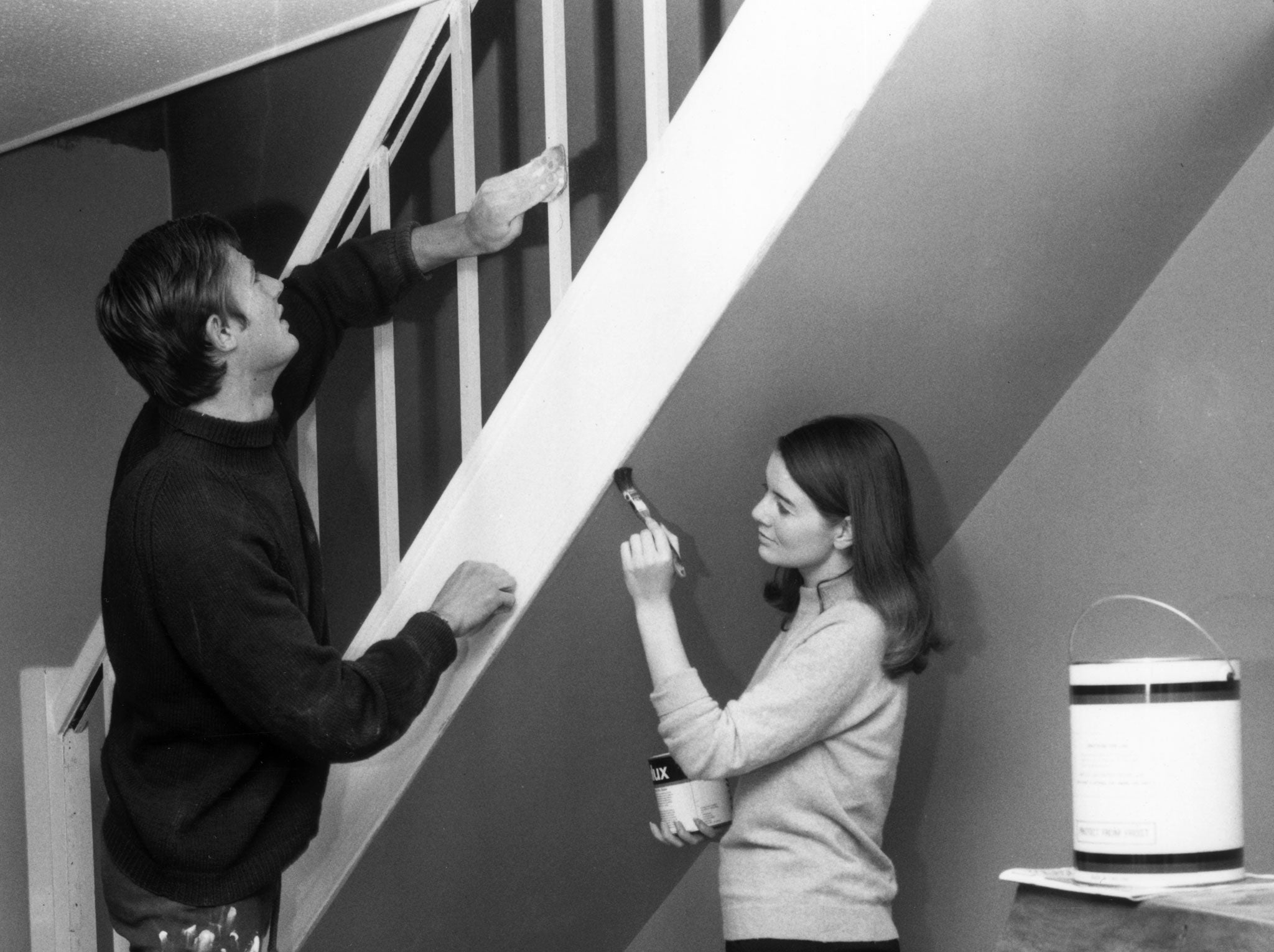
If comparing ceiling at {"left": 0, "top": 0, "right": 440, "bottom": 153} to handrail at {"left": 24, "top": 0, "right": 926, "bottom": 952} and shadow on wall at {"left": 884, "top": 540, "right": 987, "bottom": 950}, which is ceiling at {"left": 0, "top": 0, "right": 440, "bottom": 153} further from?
shadow on wall at {"left": 884, "top": 540, "right": 987, "bottom": 950}

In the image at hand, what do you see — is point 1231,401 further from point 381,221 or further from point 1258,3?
point 381,221

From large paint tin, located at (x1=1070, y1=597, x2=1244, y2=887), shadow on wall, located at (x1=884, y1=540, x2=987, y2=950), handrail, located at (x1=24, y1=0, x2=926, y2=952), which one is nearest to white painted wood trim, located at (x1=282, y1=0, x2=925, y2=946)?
handrail, located at (x1=24, y1=0, x2=926, y2=952)

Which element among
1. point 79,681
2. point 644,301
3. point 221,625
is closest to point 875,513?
point 644,301

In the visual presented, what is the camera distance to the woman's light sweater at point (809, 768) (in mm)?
1670

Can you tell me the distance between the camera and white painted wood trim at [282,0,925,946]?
1.52 metres

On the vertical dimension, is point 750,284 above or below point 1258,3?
below

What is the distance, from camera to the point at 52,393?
2861mm

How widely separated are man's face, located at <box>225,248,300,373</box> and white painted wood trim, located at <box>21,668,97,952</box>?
77cm

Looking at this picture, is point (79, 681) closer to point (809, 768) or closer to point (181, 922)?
point (181, 922)

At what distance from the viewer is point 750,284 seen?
1.59 metres

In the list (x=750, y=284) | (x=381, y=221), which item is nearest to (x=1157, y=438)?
(x=750, y=284)

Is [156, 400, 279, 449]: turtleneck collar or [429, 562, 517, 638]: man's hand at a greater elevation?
[156, 400, 279, 449]: turtleneck collar

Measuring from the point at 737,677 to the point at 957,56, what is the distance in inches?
38.7

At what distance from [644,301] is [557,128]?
11.3 inches
